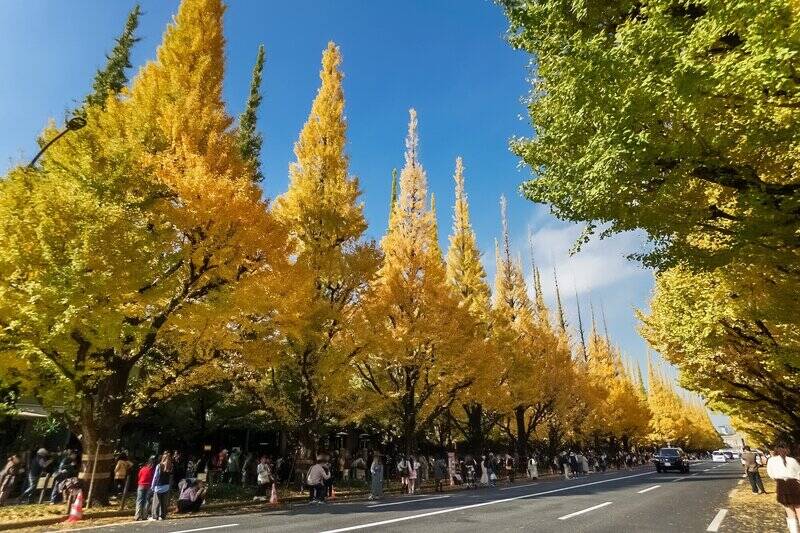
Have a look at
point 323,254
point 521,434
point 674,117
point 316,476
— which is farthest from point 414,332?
point 521,434

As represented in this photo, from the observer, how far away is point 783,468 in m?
8.26

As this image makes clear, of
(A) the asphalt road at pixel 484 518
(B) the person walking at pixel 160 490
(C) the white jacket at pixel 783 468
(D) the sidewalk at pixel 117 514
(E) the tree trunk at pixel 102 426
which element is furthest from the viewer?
(E) the tree trunk at pixel 102 426

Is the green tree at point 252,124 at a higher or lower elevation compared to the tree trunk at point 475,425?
higher

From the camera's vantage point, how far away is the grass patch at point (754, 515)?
8.59 m

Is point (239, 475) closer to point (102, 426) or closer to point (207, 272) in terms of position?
point (102, 426)

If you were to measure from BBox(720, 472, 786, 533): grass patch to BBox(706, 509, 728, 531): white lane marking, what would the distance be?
10cm

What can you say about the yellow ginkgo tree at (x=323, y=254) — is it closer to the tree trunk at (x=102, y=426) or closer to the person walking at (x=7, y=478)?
the tree trunk at (x=102, y=426)

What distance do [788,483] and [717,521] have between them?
2.16 meters

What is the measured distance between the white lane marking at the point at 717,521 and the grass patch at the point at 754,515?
10 cm

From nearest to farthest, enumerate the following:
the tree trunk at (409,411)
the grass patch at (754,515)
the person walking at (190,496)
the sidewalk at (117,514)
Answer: the grass patch at (754,515), the sidewalk at (117,514), the person walking at (190,496), the tree trunk at (409,411)

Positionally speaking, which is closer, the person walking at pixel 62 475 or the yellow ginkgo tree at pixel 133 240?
the yellow ginkgo tree at pixel 133 240

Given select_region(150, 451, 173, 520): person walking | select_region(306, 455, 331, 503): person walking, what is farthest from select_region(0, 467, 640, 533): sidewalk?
select_region(306, 455, 331, 503): person walking

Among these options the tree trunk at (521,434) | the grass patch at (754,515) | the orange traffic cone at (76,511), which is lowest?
the grass patch at (754,515)

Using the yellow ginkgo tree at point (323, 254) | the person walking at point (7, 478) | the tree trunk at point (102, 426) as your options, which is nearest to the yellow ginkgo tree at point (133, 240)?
the tree trunk at point (102, 426)
